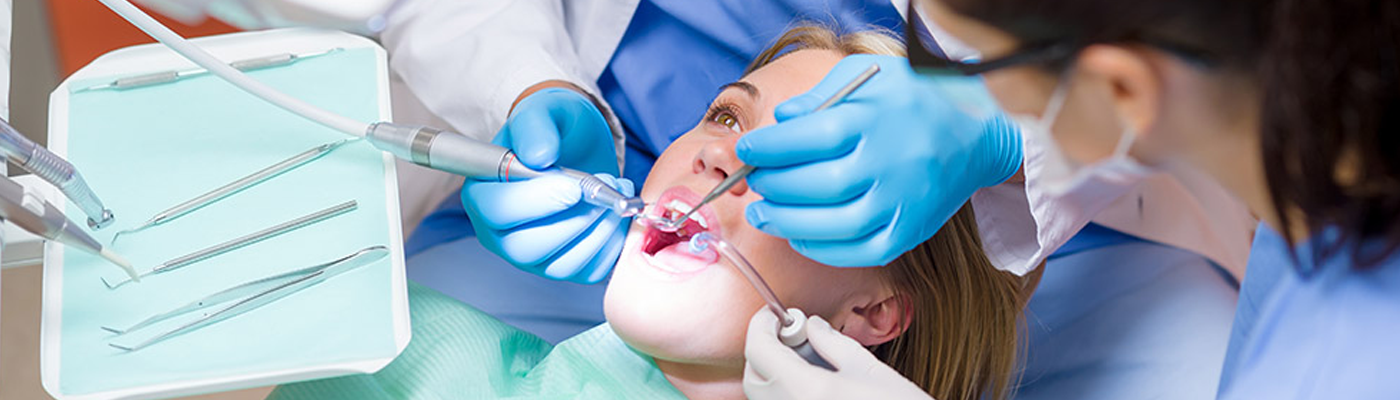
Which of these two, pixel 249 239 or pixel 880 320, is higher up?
pixel 249 239

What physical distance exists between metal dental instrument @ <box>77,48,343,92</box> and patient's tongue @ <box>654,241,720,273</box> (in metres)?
0.47

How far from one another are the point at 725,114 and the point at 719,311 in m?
0.24

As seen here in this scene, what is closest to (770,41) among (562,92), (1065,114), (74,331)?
(562,92)

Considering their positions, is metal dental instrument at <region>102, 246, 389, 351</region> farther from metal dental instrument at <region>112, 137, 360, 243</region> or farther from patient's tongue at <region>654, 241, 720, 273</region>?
patient's tongue at <region>654, 241, 720, 273</region>

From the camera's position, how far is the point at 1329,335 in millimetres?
913

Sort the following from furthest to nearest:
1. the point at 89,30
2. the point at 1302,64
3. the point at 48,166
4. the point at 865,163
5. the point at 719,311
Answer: the point at 89,30 → the point at 719,311 → the point at 865,163 → the point at 48,166 → the point at 1302,64

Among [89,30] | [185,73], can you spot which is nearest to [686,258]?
[185,73]

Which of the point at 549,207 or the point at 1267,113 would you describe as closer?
the point at 1267,113

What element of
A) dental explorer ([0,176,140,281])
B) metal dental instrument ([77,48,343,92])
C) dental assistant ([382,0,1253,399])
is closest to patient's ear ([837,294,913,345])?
dental assistant ([382,0,1253,399])

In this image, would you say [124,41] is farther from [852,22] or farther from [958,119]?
[958,119]

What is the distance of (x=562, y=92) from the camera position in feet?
4.66

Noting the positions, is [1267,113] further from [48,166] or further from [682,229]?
[48,166]

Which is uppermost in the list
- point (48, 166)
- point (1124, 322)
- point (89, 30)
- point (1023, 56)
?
point (1023, 56)

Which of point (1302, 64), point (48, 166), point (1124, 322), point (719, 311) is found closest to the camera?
point (1302, 64)
